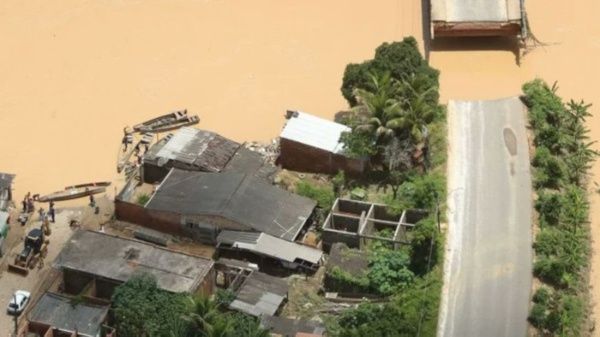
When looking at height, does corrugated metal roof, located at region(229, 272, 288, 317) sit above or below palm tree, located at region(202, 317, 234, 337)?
above

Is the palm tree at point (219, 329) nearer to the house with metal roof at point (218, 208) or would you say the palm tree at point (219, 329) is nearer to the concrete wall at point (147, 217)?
the house with metal roof at point (218, 208)

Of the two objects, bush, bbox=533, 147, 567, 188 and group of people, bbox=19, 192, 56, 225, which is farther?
group of people, bbox=19, 192, 56, 225

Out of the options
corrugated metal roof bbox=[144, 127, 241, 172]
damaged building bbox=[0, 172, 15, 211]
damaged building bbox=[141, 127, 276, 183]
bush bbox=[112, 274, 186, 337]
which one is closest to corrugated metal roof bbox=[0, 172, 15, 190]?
damaged building bbox=[0, 172, 15, 211]

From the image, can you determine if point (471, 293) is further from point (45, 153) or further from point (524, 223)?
point (45, 153)

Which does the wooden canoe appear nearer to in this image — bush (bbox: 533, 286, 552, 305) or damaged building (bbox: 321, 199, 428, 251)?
damaged building (bbox: 321, 199, 428, 251)

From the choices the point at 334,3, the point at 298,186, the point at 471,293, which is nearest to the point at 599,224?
the point at 471,293

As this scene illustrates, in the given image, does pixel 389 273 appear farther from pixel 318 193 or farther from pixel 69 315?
pixel 69 315

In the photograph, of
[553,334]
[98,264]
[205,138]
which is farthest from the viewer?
[205,138]

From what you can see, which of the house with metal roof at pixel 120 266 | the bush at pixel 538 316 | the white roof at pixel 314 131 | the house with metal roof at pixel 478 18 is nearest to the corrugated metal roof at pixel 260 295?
the house with metal roof at pixel 120 266
